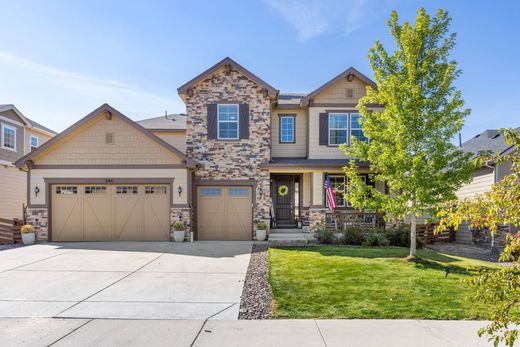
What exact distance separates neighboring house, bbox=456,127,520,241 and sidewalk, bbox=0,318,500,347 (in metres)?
9.07

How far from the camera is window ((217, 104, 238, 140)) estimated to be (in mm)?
14703

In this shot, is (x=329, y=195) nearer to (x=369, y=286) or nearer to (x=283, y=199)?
(x=283, y=199)

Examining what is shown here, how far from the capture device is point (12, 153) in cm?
1905

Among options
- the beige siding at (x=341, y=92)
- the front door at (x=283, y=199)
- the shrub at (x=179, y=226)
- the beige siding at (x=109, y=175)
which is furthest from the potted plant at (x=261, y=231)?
the beige siding at (x=341, y=92)

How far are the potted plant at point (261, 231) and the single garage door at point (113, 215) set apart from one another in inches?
150

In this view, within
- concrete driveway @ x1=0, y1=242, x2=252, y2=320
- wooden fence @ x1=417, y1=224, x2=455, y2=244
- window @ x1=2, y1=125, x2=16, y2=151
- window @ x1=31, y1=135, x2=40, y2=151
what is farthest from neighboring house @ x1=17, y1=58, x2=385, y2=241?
window @ x1=31, y1=135, x2=40, y2=151

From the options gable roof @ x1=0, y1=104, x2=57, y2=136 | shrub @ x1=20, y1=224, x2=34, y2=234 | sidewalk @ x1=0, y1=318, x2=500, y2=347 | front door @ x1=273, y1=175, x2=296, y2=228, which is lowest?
sidewalk @ x1=0, y1=318, x2=500, y2=347

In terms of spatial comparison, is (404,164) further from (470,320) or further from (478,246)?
(478,246)

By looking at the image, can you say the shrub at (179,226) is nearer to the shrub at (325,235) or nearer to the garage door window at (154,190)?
the garage door window at (154,190)

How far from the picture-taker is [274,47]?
596 inches

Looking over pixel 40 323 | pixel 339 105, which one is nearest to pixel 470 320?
pixel 40 323

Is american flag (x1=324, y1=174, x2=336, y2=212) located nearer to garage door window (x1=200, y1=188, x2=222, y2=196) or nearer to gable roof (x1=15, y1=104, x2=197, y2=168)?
garage door window (x1=200, y1=188, x2=222, y2=196)

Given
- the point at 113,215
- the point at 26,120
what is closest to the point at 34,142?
the point at 26,120

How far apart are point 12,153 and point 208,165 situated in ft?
43.0
